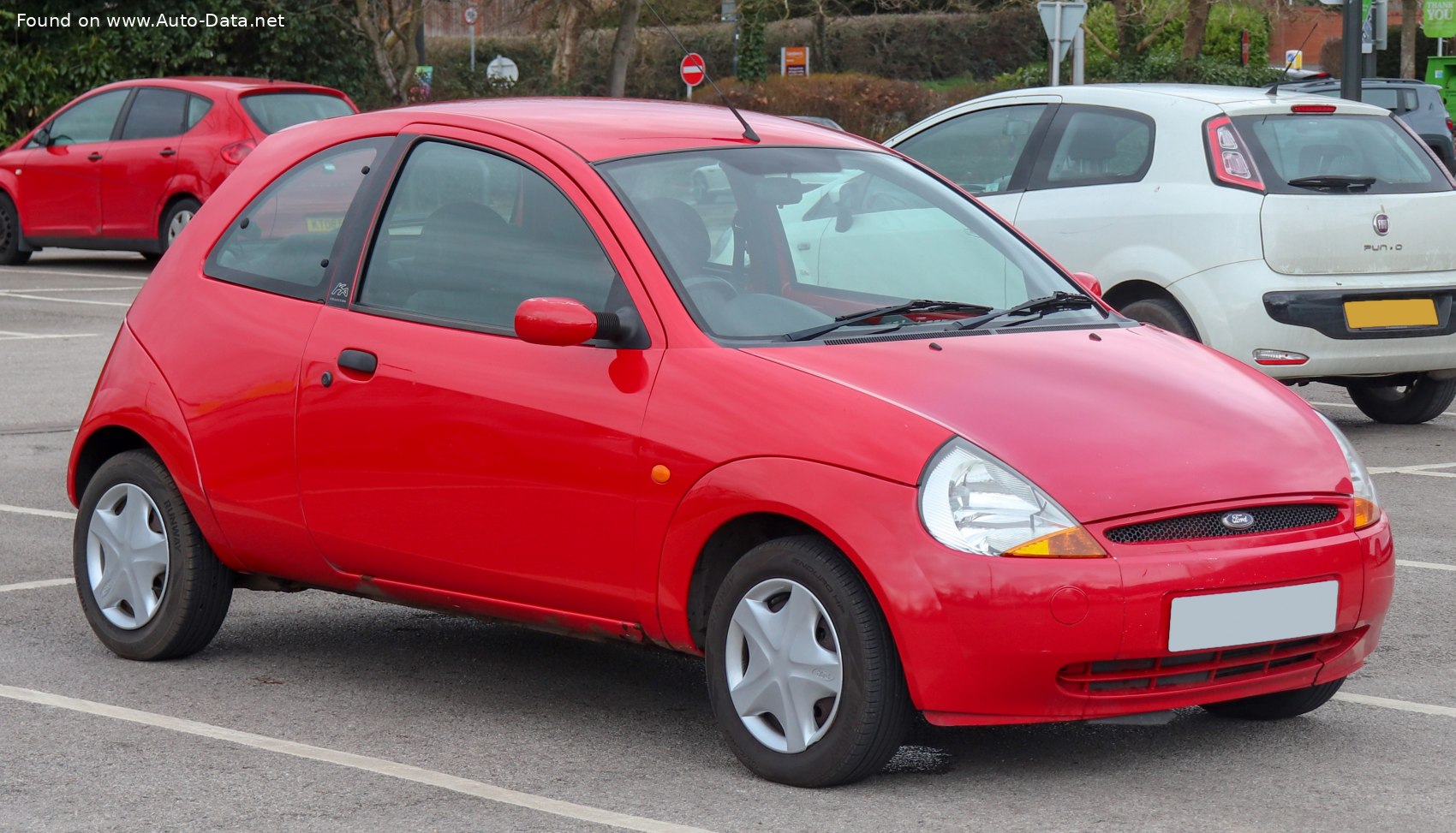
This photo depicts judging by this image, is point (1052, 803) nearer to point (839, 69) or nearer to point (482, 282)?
point (482, 282)

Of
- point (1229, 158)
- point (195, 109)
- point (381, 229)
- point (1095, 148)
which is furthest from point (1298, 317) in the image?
point (195, 109)

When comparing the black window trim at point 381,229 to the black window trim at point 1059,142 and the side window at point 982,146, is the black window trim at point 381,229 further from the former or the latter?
the side window at point 982,146

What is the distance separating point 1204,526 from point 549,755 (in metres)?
1.66

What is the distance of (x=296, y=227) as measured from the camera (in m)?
5.83

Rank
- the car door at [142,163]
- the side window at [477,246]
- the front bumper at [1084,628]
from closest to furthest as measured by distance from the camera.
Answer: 1. the front bumper at [1084,628]
2. the side window at [477,246]
3. the car door at [142,163]

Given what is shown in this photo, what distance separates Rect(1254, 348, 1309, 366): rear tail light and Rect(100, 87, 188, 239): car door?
39.1ft

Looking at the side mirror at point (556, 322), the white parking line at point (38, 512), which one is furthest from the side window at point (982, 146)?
the side mirror at point (556, 322)

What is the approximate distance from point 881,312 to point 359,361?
4.52 ft

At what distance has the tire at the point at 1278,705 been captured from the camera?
5.08 meters

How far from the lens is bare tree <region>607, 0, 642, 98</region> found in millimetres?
39219

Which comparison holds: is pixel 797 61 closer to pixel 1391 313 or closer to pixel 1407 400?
pixel 1407 400

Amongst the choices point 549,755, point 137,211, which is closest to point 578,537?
point 549,755

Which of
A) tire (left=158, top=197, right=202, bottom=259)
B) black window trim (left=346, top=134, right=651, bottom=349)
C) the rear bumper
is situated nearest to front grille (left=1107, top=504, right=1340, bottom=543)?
black window trim (left=346, top=134, right=651, bottom=349)

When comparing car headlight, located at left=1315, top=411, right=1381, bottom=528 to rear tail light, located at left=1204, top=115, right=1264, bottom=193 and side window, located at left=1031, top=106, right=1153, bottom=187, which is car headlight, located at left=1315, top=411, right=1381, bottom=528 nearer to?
rear tail light, located at left=1204, top=115, right=1264, bottom=193
